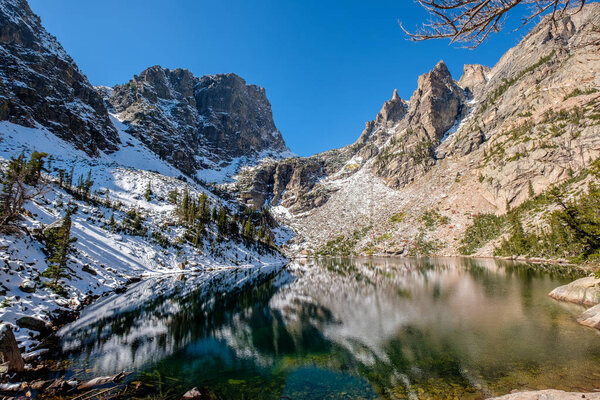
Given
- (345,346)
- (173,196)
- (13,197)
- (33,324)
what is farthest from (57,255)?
(173,196)

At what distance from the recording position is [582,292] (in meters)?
22.6

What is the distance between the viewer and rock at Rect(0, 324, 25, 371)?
11.8 m

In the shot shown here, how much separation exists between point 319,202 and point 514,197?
11040 cm

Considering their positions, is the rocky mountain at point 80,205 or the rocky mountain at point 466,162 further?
the rocky mountain at point 466,162

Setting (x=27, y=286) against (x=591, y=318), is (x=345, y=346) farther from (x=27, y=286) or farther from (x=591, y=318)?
(x=27, y=286)

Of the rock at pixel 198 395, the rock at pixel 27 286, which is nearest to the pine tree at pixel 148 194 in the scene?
the rock at pixel 27 286

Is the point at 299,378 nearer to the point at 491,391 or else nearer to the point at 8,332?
the point at 491,391

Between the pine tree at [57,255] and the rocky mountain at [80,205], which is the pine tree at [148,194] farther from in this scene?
the pine tree at [57,255]

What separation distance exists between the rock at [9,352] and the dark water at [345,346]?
2036 mm

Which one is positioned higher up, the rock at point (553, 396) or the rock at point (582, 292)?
the rock at point (553, 396)

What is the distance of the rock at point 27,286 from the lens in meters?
20.2

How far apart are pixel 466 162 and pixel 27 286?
549 ft

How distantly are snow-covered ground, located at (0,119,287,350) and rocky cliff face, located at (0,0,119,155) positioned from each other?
7.85m

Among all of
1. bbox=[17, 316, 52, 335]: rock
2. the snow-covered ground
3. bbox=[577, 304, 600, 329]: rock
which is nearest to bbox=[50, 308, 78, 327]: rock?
the snow-covered ground
